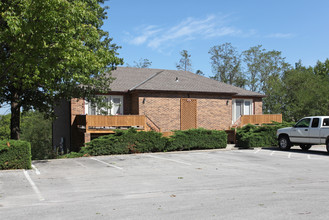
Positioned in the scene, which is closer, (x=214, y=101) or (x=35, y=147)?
(x=214, y=101)

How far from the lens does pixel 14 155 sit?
13.8 metres

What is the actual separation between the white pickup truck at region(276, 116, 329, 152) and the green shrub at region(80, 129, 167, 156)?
779 centimetres

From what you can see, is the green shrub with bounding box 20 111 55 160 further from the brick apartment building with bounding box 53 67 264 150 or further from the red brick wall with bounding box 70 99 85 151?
the red brick wall with bounding box 70 99 85 151

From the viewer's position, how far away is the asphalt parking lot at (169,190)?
663 cm

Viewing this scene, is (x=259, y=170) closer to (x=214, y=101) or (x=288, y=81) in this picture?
(x=214, y=101)

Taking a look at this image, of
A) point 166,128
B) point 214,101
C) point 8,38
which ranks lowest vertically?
point 166,128

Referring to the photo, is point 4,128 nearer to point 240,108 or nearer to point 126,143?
point 240,108

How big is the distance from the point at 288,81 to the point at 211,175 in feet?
111

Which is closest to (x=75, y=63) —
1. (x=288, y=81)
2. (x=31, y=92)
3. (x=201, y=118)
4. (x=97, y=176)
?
(x=97, y=176)

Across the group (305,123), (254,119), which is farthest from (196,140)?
(254,119)

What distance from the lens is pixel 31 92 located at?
756 inches

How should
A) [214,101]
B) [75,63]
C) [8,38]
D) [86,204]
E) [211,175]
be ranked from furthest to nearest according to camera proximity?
[214,101] < [75,63] < [8,38] < [211,175] < [86,204]

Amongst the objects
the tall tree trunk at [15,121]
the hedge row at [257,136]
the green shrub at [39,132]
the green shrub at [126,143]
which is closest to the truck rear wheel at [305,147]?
the hedge row at [257,136]

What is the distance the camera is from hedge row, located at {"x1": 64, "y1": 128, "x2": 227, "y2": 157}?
18641 millimetres
